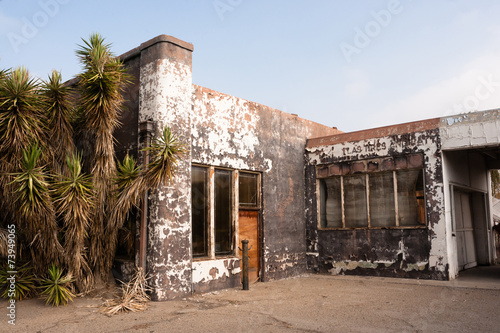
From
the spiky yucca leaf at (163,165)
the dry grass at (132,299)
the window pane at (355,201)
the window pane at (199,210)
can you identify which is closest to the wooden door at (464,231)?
the window pane at (355,201)

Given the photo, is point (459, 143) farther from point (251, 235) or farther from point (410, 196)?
point (251, 235)

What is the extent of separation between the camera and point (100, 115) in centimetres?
727

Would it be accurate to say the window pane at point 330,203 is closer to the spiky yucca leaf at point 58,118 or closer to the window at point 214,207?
the window at point 214,207

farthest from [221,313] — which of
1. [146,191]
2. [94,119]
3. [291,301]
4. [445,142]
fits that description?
[445,142]

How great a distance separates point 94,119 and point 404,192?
721cm

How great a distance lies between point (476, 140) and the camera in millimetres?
8969

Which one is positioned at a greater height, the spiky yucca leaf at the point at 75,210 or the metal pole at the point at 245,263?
the spiky yucca leaf at the point at 75,210

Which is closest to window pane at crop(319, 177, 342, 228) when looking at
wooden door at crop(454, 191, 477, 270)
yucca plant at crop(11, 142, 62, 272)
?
wooden door at crop(454, 191, 477, 270)

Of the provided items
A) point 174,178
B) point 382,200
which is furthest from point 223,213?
point 382,200

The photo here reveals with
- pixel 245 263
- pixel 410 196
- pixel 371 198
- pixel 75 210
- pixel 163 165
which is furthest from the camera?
pixel 371 198

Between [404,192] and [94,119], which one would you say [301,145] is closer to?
[404,192]

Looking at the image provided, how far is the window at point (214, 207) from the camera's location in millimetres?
8383

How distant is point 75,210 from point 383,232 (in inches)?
276

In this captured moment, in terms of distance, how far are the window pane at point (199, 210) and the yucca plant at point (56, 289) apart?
241 centimetres
